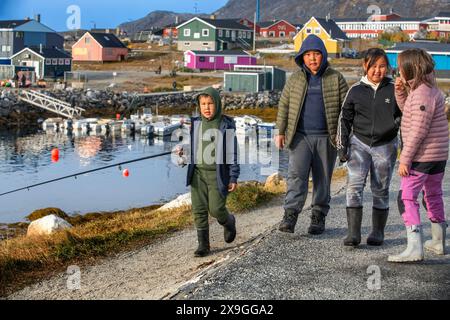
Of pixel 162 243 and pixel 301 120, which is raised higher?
pixel 301 120

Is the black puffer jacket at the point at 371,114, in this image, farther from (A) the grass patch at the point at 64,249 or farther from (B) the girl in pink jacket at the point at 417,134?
(A) the grass patch at the point at 64,249

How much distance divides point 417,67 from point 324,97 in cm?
112

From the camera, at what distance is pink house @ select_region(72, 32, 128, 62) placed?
245 feet

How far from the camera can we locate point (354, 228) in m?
6.63

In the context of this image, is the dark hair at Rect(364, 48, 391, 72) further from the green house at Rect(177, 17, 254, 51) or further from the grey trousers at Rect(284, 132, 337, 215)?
the green house at Rect(177, 17, 254, 51)

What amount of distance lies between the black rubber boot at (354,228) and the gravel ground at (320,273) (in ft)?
0.22

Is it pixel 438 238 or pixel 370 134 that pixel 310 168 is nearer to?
pixel 370 134

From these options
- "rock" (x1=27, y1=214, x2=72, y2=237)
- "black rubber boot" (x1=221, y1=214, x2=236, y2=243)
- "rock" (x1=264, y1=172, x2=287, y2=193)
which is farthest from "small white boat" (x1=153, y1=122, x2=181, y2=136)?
"black rubber boot" (x1=221, y1=214, x2=236, y2=243)

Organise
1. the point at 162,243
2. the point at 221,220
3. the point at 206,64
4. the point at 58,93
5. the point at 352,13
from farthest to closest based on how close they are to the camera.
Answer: the point at 352,13
the point at 206,64
the point at 58,93
the point at 162,243
the point at 221,220

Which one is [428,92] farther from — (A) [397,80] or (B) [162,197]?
(B) [162,197]
